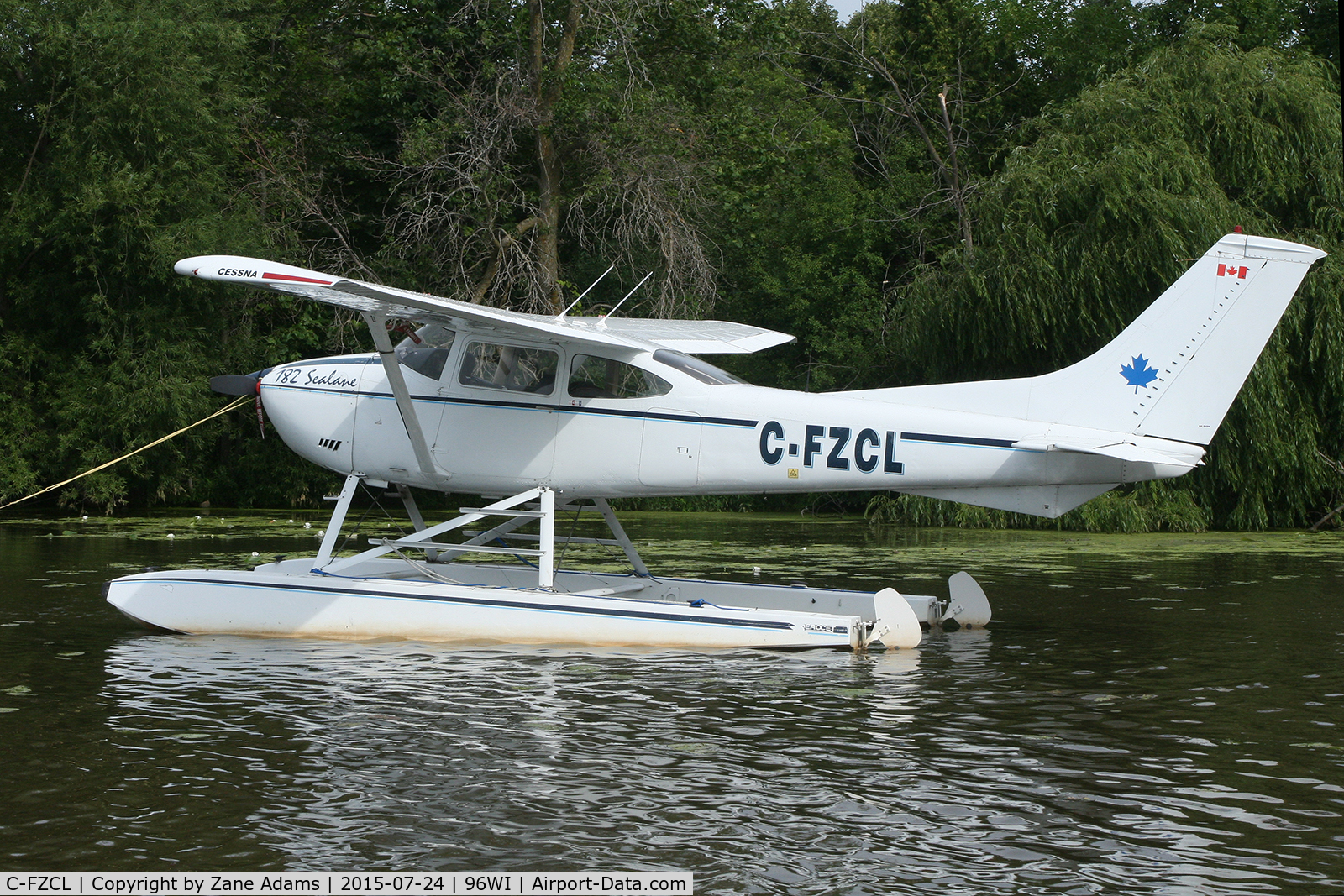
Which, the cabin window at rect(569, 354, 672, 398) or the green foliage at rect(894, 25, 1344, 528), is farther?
the green foliage at rect(894, 25, 1344, 528)

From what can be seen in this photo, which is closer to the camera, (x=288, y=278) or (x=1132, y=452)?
(x=1132, y=452)

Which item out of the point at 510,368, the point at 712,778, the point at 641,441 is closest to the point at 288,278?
the point at 510,368

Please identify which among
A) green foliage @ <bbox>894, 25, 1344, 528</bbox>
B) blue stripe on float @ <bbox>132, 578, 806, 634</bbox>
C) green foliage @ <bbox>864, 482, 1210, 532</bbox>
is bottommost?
blue stripe on float @ <bbox>132, 578, 806, 634</bbox>

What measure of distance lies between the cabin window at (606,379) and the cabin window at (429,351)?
1196 mm

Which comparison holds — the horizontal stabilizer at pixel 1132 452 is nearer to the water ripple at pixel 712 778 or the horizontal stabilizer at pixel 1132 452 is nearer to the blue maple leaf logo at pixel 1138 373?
the blue maple leaf logo at pixel 1138 373

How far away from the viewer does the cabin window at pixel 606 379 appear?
35.2 ft

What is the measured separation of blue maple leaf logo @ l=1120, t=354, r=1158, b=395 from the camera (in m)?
9.75

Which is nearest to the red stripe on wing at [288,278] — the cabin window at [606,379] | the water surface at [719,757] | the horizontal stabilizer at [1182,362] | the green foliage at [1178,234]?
the cabin window at [606,379]

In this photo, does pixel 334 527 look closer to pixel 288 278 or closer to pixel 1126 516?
pixel 288 278

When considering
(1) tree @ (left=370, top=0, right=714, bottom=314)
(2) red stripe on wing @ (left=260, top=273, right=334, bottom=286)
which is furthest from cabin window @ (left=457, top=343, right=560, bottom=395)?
(1) tree @ (left=370, top=0, right=714, bottom=314)

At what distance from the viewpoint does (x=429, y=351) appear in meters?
11.3

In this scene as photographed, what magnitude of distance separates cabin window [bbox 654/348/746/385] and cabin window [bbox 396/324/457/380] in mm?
1868

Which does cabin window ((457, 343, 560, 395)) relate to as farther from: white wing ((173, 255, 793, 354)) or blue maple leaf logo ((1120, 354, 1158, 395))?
blue maple leaf logo ((1120, 354, 1158, 395))

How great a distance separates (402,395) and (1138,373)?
591 centimetres
